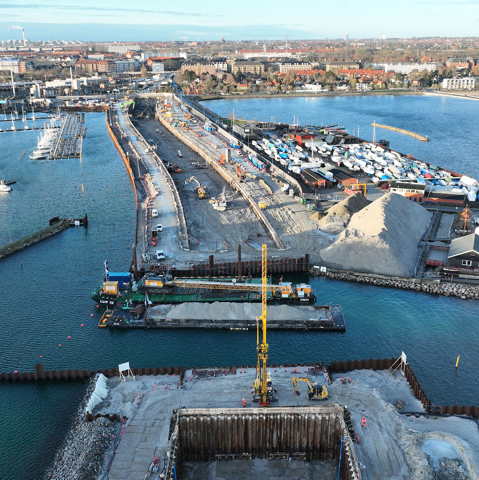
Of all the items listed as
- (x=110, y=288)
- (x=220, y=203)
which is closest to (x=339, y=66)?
(x=220, y=203)

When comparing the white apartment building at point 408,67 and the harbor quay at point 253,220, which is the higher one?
the white apartment building at point 408,67

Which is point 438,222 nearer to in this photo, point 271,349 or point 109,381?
point 271,349

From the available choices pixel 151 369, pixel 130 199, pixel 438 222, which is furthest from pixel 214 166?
pixel 151 369

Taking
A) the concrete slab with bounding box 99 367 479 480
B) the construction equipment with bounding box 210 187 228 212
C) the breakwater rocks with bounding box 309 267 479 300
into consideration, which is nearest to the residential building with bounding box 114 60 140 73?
the construction equipment with bounding box 210 187 228 212

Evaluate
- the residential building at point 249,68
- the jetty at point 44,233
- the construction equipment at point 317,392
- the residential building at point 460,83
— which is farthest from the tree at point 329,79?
the construction equipment at point 317,392

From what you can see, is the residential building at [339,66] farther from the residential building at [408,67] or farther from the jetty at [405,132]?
the jetty at [405,132]

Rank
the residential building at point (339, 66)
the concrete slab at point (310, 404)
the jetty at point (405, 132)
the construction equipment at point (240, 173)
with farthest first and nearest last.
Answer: the residential building at point (339, 66) < the jetty at point (405, 132) < the construction equipment at point (240, 173) < the concrete slab at point (310, 404)

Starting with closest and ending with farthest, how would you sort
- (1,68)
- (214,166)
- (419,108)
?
(214,166) < (419,108) < (1,68)
